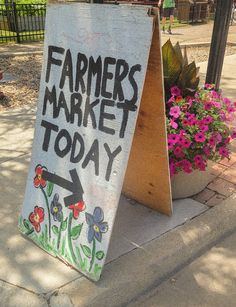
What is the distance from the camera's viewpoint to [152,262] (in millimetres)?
2451

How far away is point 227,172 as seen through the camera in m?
3.52

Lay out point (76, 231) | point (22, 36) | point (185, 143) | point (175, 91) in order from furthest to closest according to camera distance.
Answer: point (22, 36) → point (175, 91) → point (185, 143) → point (76, 231)

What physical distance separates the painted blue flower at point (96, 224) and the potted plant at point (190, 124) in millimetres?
785

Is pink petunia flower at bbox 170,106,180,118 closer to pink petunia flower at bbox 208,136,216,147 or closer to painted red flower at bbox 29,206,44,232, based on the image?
pink petunia flower at bbox 208,136,216,147

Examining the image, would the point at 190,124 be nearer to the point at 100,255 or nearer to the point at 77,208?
the point at 77,208

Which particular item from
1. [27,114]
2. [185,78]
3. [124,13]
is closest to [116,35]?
[124,13]

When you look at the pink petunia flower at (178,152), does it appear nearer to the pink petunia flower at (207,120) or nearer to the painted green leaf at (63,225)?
the pink petunia flower at (207,120)

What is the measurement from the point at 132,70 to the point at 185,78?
0.93 m

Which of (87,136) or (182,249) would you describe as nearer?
(87,136)

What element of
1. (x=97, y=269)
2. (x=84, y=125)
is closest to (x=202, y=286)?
(x=97, y=269)

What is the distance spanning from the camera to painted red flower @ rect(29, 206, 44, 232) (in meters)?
2.54

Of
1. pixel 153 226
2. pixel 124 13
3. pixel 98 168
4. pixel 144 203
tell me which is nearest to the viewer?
pixel 124 13

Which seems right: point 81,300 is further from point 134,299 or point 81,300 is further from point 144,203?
point 144,203

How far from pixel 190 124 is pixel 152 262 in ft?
3.21
